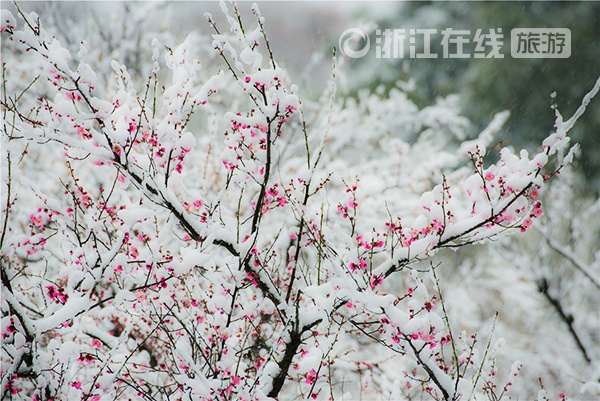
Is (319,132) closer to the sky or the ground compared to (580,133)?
closer to the ground

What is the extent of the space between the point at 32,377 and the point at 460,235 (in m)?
2.36

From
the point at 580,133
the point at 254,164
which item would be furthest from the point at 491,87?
the point at 254,164

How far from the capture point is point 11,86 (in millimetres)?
5617

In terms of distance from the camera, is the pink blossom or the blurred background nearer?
the pink blossom

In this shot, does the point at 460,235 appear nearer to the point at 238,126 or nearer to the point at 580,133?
the point at 238,126

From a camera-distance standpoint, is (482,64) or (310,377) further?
(482,64)

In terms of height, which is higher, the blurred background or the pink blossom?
the blurred background

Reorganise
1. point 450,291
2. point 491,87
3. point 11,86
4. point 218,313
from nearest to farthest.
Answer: point 218,313, point 11,86, point 450,291, point 491,87

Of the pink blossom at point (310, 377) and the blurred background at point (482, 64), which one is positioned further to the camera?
the blurred background at point (482, 64)

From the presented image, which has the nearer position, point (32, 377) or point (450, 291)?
point (32, 377)

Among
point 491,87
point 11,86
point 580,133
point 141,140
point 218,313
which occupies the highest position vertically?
point 491,87

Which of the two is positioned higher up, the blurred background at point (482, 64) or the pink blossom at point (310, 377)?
the blurred background at point (482, 64)

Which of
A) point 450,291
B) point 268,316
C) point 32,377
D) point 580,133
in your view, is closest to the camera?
point 32,377

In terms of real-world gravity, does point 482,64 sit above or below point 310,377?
above
